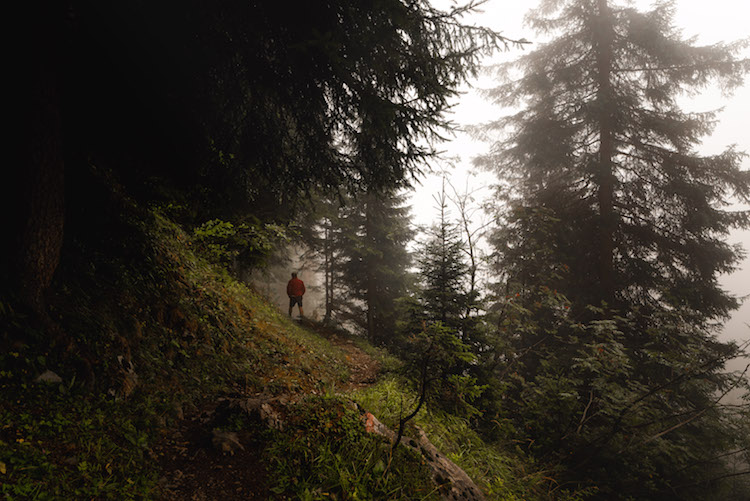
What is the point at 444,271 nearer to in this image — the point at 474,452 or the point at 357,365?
the point at 474,452

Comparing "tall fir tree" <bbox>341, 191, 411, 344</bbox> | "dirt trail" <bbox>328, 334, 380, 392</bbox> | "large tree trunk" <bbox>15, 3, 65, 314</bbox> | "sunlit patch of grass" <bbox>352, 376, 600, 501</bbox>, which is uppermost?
"tall fir tree" <bbox>341, 191, 411, 344</bbox>

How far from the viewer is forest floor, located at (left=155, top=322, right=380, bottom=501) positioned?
2.75 metres

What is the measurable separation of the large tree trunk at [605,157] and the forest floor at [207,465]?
403 inches

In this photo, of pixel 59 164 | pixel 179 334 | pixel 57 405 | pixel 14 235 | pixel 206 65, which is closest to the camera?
pixel 57 405

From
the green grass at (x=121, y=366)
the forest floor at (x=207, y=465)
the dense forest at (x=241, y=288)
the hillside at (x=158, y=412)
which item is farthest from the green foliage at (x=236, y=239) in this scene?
Answer: the forest floor at (x=207, y=465)

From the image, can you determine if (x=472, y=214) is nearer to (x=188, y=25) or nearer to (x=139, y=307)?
(x=188, y=25)

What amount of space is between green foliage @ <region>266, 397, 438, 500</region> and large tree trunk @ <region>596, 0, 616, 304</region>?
9026 mm

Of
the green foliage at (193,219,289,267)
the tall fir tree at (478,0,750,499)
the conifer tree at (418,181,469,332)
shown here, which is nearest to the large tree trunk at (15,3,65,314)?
the green foliage at (193,219,289,267)

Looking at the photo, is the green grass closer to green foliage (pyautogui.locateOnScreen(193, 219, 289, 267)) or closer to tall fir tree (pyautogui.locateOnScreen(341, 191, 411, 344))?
green foliage (pyautogui.locateOnScreen(193, 219, 289, 267))

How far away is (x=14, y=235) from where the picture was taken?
299 centimetres

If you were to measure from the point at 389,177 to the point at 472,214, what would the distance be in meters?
3.41

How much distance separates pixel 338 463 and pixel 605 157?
11.4 m

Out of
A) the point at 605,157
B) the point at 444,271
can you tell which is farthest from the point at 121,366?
the point at 605,157

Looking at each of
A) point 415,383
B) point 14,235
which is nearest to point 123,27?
point 14,235
